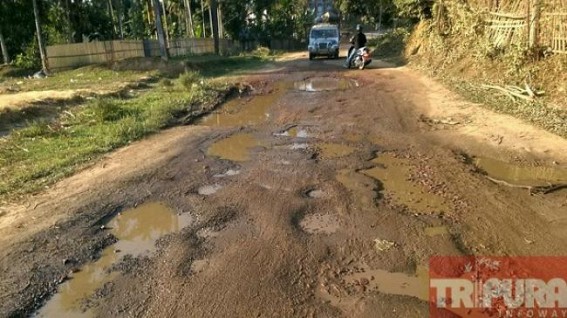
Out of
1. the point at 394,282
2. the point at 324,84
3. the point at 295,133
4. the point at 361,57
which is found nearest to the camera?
the point at 394,282

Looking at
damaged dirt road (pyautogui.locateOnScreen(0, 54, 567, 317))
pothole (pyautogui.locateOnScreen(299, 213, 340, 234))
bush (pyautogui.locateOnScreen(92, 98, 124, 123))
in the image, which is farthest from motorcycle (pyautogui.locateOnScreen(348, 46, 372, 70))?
pothole (pyautogui.locateOnScreen(299, 213, 340, 234))

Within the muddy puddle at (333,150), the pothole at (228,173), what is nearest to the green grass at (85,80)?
the muddy puddle at (333,150)

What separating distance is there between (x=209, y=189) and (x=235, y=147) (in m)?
2.09

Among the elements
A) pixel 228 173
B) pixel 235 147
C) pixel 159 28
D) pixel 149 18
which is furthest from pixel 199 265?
pixel 149 18

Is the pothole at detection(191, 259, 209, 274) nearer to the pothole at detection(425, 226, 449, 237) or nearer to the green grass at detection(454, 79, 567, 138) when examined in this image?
the pothole at detection(425, 226, 449, 237)

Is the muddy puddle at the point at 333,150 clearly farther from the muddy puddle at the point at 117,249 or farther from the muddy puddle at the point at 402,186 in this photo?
the muddy puddle at the point at 117,249

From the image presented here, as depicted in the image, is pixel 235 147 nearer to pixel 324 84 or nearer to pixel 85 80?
pixel 324 84

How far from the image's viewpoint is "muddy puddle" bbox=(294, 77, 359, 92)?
13.9m

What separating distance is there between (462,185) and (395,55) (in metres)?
19.2

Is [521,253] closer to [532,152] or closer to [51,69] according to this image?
[532,152]

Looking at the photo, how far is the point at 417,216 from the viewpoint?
15.9ft

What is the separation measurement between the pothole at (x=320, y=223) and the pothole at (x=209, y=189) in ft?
4.56

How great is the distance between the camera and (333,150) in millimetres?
7355

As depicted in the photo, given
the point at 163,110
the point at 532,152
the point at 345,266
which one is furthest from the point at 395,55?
the point at 345,266
